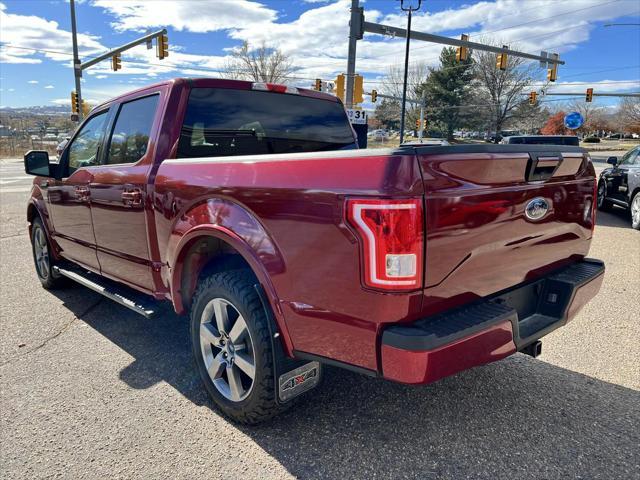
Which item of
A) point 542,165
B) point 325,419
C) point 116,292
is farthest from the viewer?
point 116,292

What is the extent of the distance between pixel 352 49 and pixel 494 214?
12832 millimetres

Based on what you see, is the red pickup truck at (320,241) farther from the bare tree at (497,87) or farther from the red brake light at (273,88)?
the bare tree at (497,87)

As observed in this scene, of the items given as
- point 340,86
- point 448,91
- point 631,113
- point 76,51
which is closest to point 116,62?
point 76,51

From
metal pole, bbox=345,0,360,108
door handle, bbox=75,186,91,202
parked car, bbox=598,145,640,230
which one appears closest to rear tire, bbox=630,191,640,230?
parked car, bbox=598,145,640,230

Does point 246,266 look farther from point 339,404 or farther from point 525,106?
point 525,106

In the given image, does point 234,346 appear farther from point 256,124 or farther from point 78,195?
point 78,195

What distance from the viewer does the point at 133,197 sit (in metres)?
3.24

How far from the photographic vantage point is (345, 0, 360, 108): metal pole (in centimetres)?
1334

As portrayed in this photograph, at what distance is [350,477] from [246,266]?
121cm

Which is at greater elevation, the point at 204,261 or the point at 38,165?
the point at 38,165

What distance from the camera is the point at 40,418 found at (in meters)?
2.79

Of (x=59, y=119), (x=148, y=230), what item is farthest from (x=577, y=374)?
(x=59, y=119)

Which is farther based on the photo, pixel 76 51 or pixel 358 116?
pixel 76 51

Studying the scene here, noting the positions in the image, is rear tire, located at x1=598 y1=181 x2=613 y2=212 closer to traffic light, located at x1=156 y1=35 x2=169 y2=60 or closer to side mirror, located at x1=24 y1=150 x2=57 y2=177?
side mirror, located at x1=24 y1=150 x2=57 y2=177
